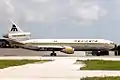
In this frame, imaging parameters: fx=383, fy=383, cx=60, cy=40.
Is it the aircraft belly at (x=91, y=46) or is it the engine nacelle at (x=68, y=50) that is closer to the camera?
the engine nacelle at (x=68, y=50)

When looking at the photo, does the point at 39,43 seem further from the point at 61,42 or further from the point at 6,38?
the point at 6,38

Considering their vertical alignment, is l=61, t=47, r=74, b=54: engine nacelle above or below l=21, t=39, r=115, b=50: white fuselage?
below

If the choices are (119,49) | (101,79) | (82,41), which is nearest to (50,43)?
(82,41)

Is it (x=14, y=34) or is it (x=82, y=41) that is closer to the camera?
(x=82, y=41)

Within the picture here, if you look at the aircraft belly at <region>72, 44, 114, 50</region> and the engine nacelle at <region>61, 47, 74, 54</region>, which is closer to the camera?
the engine nacelle at <region>61, 47, 74, 54</region>

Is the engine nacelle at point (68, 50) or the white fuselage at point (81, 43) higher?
the white fuselage at point (81, 43)

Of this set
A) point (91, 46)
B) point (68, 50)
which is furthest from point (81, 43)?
point (68, 50)

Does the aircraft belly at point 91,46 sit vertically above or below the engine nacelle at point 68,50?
above

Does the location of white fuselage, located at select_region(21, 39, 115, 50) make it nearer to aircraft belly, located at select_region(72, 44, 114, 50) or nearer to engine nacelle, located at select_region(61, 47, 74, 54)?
aircraft belly, located at select_region(72, 44, 114, 50)

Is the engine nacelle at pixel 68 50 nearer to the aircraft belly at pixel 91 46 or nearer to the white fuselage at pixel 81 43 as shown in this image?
the white fuselage at pixel 81 43

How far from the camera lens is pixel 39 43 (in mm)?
82438

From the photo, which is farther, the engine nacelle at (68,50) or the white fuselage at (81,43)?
the white fuselage at (81,43)

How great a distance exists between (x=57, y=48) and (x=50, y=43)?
1.88 meters

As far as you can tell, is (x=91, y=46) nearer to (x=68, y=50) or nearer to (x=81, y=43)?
(x=81, y=43)
